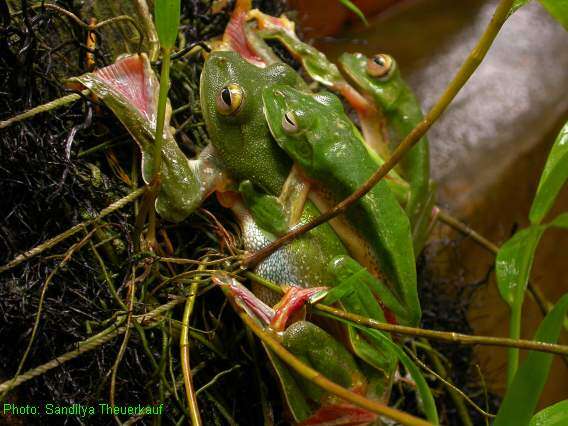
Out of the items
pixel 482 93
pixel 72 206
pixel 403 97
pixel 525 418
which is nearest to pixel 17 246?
pixel 72 206

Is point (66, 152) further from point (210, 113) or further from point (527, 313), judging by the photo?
point (527, 313)

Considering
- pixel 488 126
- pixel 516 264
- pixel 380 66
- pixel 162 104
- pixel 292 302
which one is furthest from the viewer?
pixel 488 126

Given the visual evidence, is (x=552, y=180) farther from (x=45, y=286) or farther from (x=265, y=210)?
(x=45, y=286)

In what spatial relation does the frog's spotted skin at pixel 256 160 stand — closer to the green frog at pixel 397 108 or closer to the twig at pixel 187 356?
the twig at pixel 187 356

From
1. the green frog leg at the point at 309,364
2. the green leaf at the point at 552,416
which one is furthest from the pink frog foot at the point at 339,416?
the green leaf at the point at 552,416

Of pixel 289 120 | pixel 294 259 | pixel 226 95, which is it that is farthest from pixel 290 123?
pixel 294 259

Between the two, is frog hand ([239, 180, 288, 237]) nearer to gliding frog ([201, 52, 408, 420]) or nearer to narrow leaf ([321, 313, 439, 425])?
gliding frog ([201, 52, 408, 420])

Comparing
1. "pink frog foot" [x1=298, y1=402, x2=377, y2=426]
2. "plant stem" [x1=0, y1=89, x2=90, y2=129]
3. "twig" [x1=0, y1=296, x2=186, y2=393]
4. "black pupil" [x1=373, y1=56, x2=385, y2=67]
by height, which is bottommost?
"pink frog foot" [x1=298, y1=402, x2=377, y2=426]

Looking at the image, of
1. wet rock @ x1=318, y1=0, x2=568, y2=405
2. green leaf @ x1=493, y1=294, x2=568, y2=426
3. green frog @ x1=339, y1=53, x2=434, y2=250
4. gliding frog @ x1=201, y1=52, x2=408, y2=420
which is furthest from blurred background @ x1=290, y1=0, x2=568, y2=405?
green leaf @ x1=493, y1=294, x2=568, y2=426
